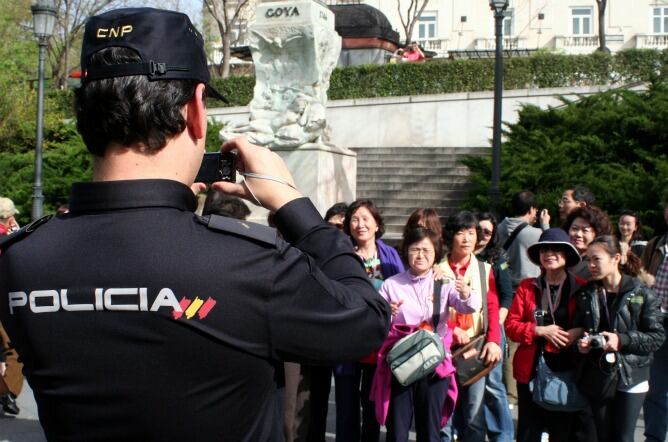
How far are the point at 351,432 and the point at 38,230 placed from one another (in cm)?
480

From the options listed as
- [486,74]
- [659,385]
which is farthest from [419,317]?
[486,74]

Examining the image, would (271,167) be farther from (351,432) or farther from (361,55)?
(361,55)

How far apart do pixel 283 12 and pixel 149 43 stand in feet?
43.9

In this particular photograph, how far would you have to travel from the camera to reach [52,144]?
73.2 ft

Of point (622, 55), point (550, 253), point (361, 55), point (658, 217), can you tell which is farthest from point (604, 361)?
point (361, 55)

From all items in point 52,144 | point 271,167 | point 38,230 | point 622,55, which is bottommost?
point 38,230

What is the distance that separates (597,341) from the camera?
5332 mm

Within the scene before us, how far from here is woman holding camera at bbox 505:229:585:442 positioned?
551cm

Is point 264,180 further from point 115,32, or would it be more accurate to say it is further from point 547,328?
point 547,328

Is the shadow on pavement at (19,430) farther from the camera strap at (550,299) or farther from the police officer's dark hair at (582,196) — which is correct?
the police officer's dark hair at (582,196)

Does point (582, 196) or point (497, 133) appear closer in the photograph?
point (582, 196)

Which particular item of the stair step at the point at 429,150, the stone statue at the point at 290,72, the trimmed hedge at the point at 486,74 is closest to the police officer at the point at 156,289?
the stone statue at the point at 290,72

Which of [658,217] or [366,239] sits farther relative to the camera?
[658,217]

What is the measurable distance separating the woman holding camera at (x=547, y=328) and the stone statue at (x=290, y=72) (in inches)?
347
